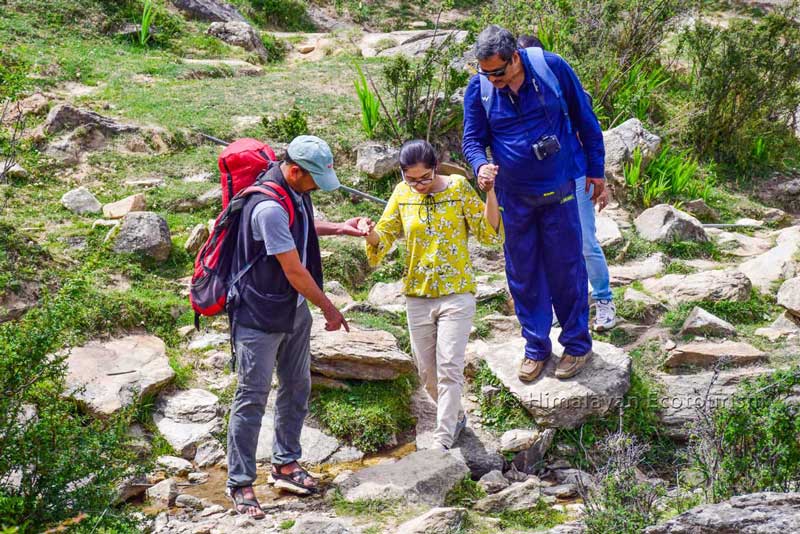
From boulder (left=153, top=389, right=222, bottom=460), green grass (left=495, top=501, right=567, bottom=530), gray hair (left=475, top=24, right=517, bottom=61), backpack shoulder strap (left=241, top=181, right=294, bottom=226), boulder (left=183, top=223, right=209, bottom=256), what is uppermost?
gray hair (left=475, top=24, right=517, bottom=61)

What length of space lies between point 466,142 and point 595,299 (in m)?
1.90

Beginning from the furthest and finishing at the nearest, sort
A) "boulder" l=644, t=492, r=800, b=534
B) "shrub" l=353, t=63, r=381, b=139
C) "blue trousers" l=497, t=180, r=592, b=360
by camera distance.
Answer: "shrub" l=353, t=63, r=381, b=139
"blue trousers" l=497, t=180, r=592, b=360
"boulder" l=644, t=492, r=800, b=534

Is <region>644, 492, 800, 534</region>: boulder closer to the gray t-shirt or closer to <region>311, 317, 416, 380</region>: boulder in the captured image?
the gray t-shirt

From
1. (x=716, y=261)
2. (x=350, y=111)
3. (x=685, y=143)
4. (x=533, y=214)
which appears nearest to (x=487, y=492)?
(x=533, y=214)

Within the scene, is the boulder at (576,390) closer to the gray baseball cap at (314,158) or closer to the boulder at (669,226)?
the gray baseball cap at (314,158)

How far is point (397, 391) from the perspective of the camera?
18.0 feet

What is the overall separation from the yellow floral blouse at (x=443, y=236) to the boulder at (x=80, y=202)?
3604 mm

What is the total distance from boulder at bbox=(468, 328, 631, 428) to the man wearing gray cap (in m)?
1.51

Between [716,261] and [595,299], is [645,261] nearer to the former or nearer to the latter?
[716,261]

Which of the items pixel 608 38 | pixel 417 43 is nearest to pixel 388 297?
pixel 608 38

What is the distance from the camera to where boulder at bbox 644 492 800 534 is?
299 cm

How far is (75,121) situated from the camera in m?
8.20

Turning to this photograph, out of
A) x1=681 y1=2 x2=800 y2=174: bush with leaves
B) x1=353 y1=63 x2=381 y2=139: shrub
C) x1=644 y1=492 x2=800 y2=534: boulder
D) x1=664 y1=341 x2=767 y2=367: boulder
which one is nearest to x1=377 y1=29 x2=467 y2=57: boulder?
x1=681 y1=2 x2=800 y2=174: bush with leaves

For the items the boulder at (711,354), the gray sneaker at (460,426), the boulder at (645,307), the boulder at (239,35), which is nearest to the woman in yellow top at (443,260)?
the gray sneaker at (460,426)
